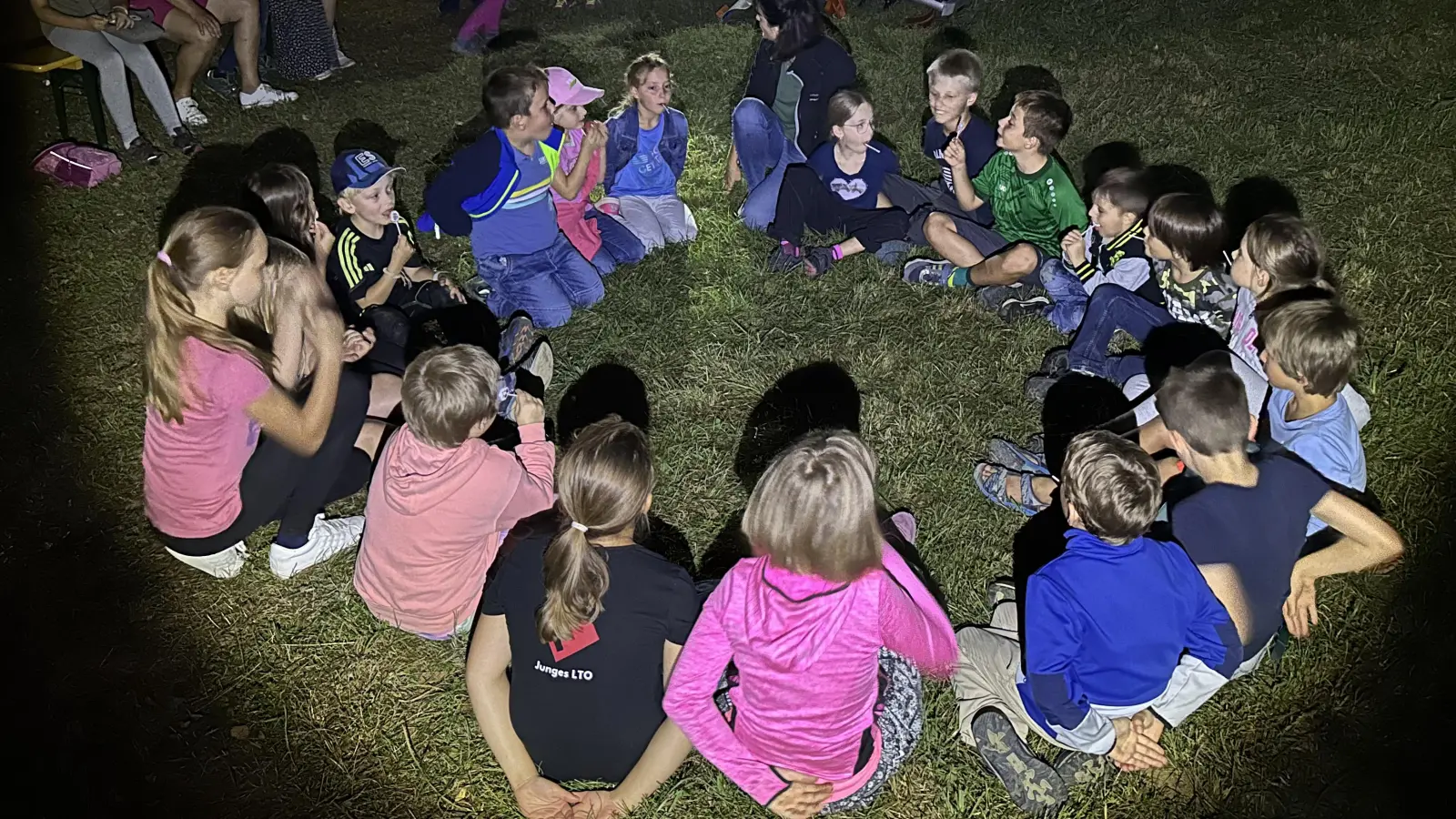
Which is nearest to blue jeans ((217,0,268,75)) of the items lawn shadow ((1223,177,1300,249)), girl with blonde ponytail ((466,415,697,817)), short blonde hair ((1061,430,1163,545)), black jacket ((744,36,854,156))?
black jacket ((744,36,854,156))

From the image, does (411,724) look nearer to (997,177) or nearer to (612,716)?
(612,716)

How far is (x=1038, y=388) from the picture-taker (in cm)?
502

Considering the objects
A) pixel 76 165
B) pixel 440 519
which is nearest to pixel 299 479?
pixel 440 519

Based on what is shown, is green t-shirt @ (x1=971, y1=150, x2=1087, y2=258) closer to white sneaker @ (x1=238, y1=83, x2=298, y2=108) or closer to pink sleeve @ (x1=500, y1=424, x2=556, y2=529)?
pink sleeve @ (x1=500, y1=424, x2=556, y2=529)

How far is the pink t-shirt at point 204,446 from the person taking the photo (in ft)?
12.4

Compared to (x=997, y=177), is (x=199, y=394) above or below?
below

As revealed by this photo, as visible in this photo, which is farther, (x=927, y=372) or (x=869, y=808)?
(x=927, y=372)

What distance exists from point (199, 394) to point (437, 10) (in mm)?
6665

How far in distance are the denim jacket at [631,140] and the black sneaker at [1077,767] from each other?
13.4 feet

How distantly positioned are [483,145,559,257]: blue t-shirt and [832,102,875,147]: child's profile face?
1.66 metres

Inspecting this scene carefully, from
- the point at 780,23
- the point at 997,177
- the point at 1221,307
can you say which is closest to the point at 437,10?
the point at 780,23

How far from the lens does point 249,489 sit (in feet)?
13.6

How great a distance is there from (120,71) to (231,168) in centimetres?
101

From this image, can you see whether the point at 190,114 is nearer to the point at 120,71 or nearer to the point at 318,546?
the point at 120,71
